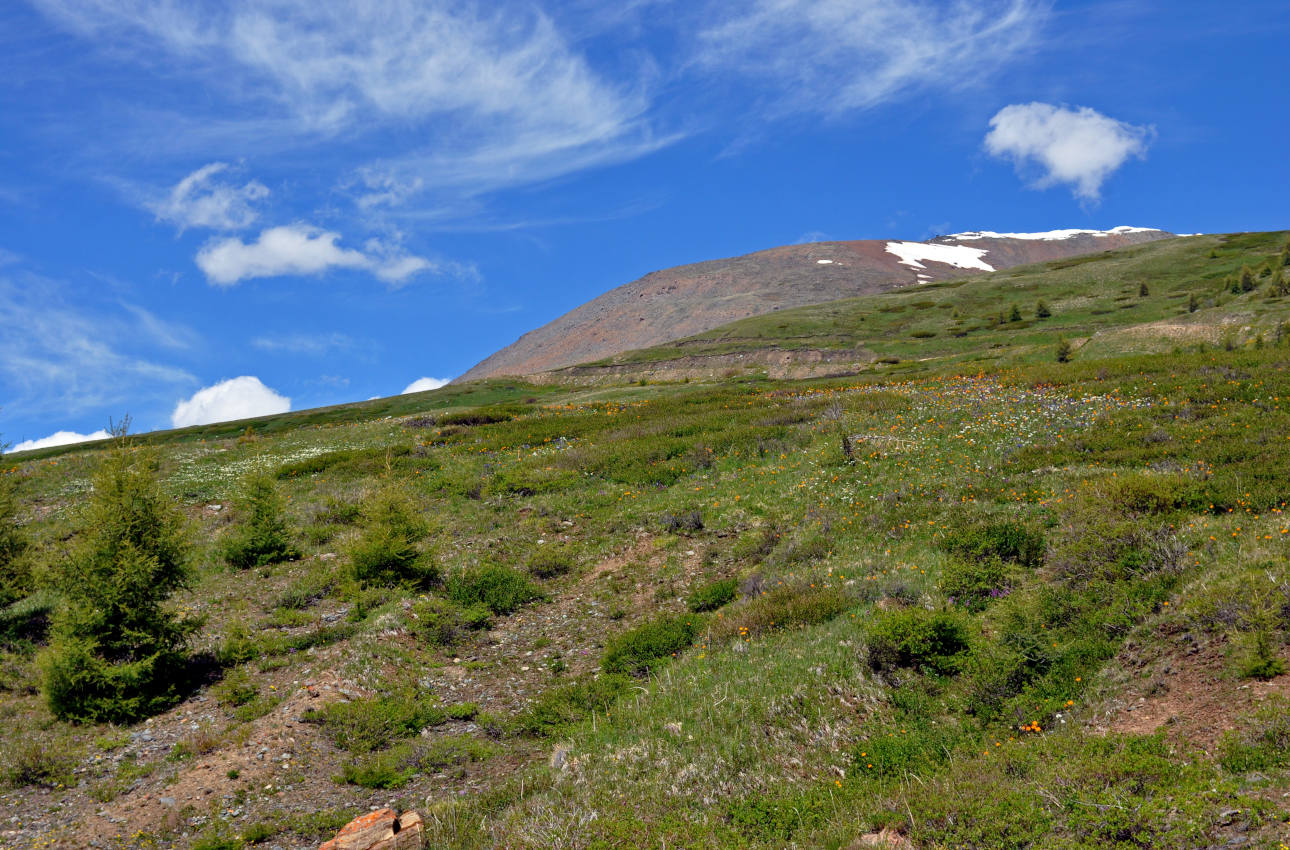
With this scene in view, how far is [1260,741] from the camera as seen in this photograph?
265 inches

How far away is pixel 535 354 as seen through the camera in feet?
524

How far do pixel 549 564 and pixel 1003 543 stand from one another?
1134cm

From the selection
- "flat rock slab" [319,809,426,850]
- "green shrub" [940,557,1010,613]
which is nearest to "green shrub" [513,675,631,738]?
"flat rock slab" [319,809,426,850]

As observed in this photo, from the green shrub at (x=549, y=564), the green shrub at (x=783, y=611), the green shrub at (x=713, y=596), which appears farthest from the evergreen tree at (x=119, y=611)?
the green shrub at (x=783, y=611)

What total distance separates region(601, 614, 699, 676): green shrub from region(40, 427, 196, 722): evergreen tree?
860 cm

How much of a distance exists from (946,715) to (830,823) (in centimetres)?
290

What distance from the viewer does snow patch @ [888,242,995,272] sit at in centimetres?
16350

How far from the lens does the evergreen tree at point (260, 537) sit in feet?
64.8

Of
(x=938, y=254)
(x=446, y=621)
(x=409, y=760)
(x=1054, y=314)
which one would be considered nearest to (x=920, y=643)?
(x=409, y=760)

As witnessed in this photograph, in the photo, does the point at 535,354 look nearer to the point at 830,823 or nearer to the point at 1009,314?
the point at 1009,314

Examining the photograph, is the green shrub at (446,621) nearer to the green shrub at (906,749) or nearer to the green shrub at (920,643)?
the green shrub at (920,643)

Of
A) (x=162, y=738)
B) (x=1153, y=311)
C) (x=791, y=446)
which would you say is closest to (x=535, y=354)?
(x=1153, y=311)

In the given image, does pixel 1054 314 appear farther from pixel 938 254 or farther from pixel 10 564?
pixel 938 254

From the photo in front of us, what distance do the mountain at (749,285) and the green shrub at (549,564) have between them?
4189 inches
